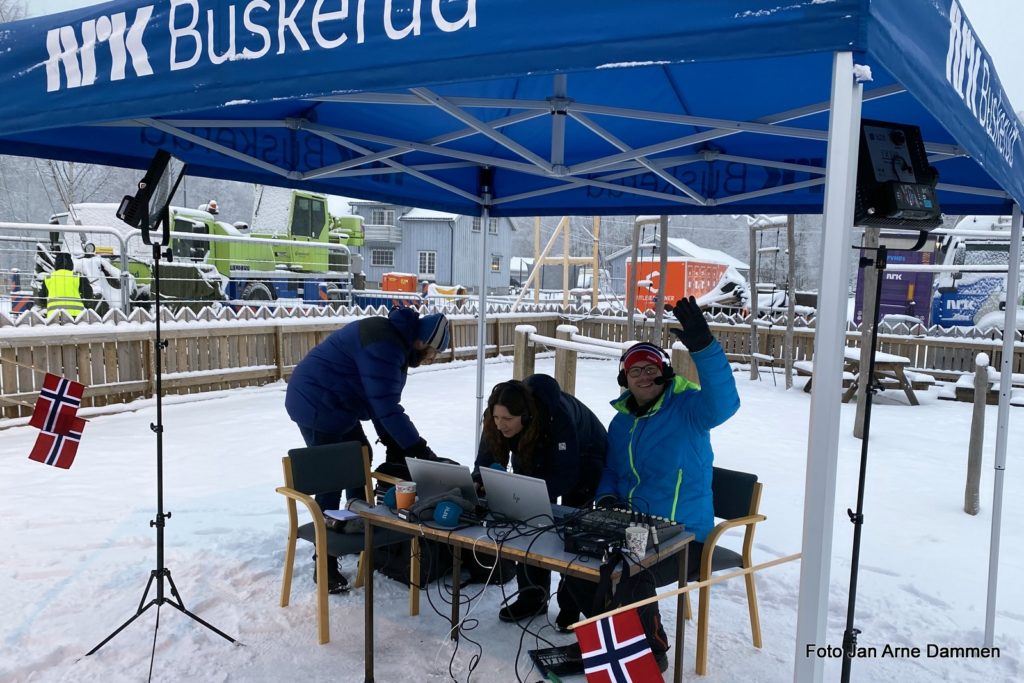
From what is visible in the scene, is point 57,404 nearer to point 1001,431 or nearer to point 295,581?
point 295,581

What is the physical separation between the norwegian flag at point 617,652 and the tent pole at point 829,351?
17.3 inches

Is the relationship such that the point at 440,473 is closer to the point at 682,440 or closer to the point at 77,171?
the point at 682,440

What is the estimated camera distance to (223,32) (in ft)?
6.54

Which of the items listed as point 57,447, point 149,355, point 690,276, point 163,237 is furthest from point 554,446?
point 690,276

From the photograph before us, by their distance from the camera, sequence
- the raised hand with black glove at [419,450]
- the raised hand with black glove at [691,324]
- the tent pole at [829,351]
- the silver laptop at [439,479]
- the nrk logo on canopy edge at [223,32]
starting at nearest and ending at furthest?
the tent pole at [829,351], the nrk logo on canopy edge at [223,32], the raised hand with black glove at [691,324], the silver laptop at [439,479], the raised hand with black glove at [419,450]

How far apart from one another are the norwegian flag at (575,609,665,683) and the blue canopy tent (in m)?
0.45

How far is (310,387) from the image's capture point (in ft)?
13.0

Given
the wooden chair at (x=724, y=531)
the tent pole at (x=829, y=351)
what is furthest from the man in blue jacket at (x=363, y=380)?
the tent pole at (x=829, y=351)

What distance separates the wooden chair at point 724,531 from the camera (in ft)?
10.0

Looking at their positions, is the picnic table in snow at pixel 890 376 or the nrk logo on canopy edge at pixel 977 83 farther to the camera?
the picnic table in snow at pixel 890 376

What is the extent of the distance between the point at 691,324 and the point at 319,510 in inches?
76.7

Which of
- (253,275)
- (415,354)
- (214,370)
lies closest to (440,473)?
(415,354)

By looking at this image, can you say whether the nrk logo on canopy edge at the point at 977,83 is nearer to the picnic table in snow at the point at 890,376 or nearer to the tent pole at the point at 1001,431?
the tent pole at the point at 1001,431

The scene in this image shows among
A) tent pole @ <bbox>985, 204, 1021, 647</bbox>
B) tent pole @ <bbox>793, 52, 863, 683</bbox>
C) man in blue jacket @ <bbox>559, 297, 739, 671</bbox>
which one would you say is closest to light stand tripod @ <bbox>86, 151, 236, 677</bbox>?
man in blue jacket @ <bbox>559, 297, 739, 671</bbox>
